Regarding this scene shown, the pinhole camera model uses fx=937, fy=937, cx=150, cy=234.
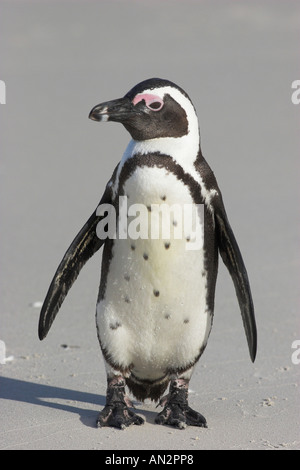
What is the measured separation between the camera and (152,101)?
303 centimetres

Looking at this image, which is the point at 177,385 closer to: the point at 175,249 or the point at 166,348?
the point at 166,348

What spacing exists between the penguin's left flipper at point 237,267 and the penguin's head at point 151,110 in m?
0.35

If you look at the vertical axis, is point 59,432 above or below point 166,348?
below

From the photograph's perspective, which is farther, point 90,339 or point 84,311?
point 84,311

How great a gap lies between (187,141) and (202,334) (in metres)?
0.66

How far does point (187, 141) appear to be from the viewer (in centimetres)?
307

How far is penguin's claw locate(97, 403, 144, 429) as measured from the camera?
10.3 feet

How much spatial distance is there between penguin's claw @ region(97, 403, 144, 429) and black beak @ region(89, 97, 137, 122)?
38.4 inches

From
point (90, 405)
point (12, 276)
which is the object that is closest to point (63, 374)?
point (90, 405)

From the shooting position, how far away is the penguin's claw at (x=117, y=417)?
123 inches

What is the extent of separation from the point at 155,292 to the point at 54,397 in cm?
70

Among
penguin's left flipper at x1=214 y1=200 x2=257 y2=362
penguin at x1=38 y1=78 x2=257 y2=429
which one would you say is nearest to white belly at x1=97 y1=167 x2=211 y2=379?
penguin at x1=38 y1=78 x2=257 y2=429

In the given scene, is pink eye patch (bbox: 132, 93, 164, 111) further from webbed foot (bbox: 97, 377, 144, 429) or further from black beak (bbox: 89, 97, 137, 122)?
webbed foot (bbox: 97, 377, 144, 429)

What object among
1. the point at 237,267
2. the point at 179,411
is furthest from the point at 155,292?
the point at 179,411
